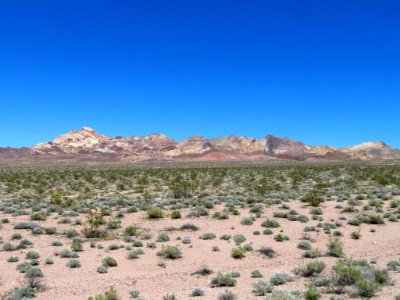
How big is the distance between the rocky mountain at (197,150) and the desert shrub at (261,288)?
14563 cm

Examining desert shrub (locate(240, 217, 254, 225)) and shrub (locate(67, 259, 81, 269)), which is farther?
desert shrub (locate(240, 217, 254, 225))

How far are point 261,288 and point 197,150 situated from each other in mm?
160268

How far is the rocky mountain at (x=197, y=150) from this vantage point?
16312 centimetres

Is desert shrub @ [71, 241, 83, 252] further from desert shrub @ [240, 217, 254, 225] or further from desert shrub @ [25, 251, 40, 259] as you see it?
desert shrub @ [240, 217, 254, 225]

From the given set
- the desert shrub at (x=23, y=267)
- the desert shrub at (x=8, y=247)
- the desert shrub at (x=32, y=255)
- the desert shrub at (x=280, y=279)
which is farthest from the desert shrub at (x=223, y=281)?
the desert shrub at (x=8, y=247)

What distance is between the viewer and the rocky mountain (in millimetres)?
163125

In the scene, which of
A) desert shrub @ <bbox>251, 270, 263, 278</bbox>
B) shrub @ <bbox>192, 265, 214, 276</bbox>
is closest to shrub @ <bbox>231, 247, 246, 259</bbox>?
shrub @ <bbox>192, 265, 214, 276</bbox>

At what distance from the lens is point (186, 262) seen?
44.6 ft

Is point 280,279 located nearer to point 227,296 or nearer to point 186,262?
point 227,296

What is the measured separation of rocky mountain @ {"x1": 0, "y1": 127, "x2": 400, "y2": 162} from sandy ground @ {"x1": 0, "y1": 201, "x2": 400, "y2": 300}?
138 metres

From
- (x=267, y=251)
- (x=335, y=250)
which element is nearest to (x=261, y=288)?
(x=267, y=251)

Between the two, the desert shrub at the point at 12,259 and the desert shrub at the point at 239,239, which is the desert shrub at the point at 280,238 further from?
the desert shrub at the point at 12,259

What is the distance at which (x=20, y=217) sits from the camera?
21.5 m

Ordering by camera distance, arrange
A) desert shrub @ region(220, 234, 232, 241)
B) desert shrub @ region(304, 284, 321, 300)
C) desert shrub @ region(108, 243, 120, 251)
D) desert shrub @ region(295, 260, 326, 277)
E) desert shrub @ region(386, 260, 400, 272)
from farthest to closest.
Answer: desert shrub @ region(220, 234, 232, 241) → desert shrub @ region(108, 243, 120, 251) → desert shrub @ region(386, 260, 400, 272) → desert shrub @ region(295, 260, 326, 277) → desert shrub @ region(304, 284, 321, 300)
